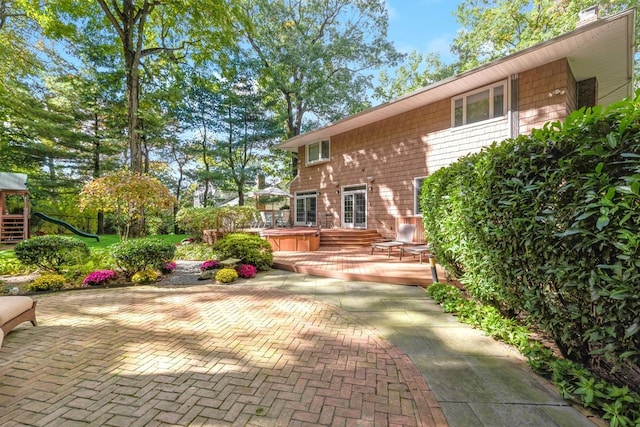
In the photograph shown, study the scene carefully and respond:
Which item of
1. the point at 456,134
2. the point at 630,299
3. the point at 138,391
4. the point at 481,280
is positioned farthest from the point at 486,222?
the point at 456,134

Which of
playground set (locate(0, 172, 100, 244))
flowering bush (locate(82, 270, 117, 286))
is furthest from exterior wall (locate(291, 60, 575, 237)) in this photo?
playground set (locate(0, 172, 100, 244))

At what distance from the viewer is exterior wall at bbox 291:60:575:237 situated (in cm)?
736

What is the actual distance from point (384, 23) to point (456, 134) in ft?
46.3

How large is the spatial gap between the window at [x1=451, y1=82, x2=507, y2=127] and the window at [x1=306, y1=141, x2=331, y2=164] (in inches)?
242

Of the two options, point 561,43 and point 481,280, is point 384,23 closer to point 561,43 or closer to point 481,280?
point 561,43

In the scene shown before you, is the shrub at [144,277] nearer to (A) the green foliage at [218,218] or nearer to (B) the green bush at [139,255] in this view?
(B) the green bush at [139,255]

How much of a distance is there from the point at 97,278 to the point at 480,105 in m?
11.3

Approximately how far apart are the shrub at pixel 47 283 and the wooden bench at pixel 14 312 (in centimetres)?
222

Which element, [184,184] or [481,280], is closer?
[481,280]

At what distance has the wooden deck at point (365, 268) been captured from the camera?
546 centimetres

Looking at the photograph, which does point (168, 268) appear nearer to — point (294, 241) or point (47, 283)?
point (47, 283)

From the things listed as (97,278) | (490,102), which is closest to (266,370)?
(97,278)

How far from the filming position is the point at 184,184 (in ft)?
74.2

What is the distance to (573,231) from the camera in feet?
6.26
